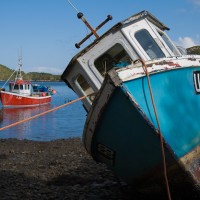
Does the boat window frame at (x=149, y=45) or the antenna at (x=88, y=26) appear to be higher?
the antenna at (x=88, y=26)

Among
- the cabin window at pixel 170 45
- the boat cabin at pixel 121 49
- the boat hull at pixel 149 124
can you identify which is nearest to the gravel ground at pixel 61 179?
the boat hull at pixel 149 124

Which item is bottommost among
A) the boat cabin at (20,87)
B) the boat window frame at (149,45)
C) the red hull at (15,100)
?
the boat window frame at (149,45)

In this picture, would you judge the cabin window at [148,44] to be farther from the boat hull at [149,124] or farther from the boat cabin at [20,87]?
the boat cabin at [20,87]

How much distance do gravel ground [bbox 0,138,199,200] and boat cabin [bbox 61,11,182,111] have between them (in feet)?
7.67

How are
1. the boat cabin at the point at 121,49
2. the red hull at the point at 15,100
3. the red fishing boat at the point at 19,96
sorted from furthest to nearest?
the red fishing boat at the point at 19,96
the red hull at the point at 15,100
the boat cabin at the point at 121,49

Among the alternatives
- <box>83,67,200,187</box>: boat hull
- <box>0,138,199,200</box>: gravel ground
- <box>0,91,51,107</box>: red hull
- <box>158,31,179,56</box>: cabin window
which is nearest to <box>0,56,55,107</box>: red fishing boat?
<box>0,91,51,107</box>: red hull

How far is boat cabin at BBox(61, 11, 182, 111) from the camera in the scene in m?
7.19

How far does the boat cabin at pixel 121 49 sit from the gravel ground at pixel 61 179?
2.34 metres

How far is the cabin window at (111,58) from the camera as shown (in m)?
7.49

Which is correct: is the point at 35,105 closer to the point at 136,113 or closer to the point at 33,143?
the point at 33,143

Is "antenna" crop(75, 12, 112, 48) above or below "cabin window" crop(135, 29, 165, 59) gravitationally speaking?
above

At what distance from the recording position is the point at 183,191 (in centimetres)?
693

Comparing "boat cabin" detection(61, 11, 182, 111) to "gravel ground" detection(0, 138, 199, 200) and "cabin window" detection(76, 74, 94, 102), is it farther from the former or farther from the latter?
"gravel ground" detection(0, 138, 199, 200)

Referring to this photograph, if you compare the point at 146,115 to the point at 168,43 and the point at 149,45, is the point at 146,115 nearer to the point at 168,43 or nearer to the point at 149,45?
the point at 149,45
